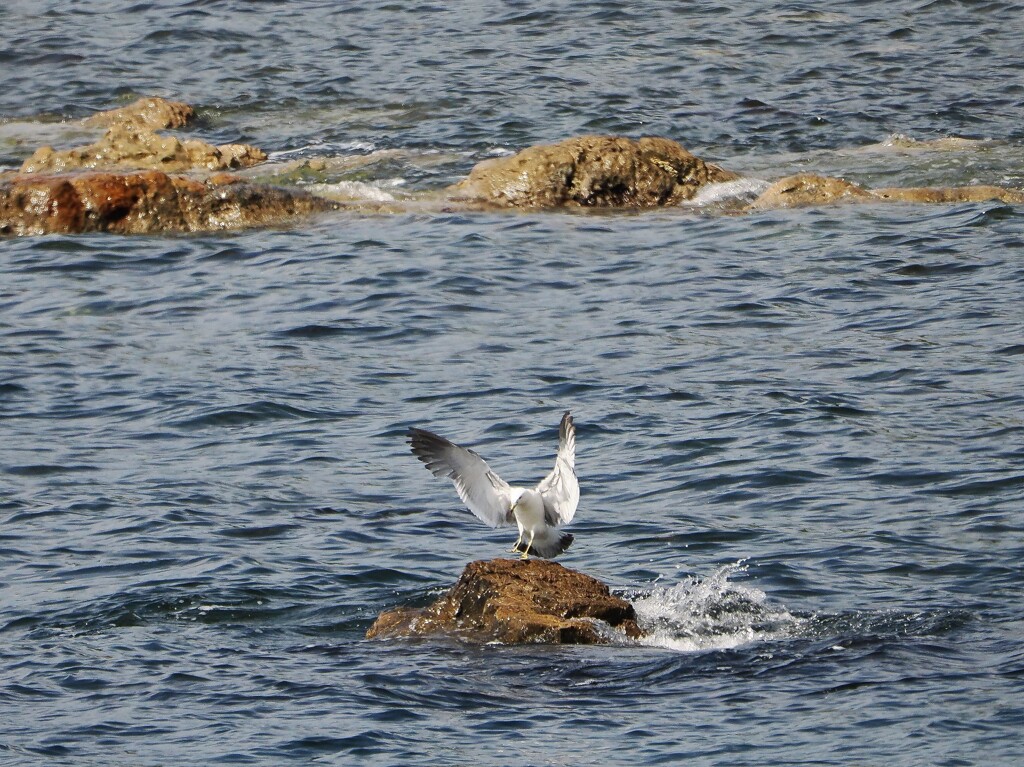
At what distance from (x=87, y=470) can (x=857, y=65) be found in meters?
12.1

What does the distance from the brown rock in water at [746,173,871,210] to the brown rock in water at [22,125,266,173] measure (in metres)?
5.14

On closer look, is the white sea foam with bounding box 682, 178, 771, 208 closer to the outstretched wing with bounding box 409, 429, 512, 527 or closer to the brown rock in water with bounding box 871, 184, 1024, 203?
the brown rock in water with bounding box 871, 184, 1024, 203

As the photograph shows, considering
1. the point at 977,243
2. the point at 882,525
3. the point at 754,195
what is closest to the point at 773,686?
the point at 882,525

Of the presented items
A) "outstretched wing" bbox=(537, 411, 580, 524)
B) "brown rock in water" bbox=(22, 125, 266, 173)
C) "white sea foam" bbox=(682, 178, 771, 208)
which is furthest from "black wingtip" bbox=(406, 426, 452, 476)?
"brown rock in water" bbox=(22, 125, 266, 173)

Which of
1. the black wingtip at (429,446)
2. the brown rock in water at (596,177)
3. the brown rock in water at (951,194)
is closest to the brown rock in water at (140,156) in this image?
the brown rock in water at (596,177)

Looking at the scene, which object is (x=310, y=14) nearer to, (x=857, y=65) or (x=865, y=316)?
(x=857, y=65)

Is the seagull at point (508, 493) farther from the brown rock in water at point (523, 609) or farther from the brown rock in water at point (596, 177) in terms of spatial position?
the brown rock in water at point (596, 177)

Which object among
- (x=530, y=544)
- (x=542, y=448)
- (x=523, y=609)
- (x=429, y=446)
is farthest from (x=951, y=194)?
(x=523, y=609)

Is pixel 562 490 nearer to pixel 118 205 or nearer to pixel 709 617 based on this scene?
pixel 709 617

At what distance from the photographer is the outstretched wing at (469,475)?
707 cm

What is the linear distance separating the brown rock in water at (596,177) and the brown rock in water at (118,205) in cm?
209

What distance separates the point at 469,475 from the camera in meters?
7.14

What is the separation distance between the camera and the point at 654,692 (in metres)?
6.43

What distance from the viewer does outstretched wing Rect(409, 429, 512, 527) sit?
7066 millimetres
